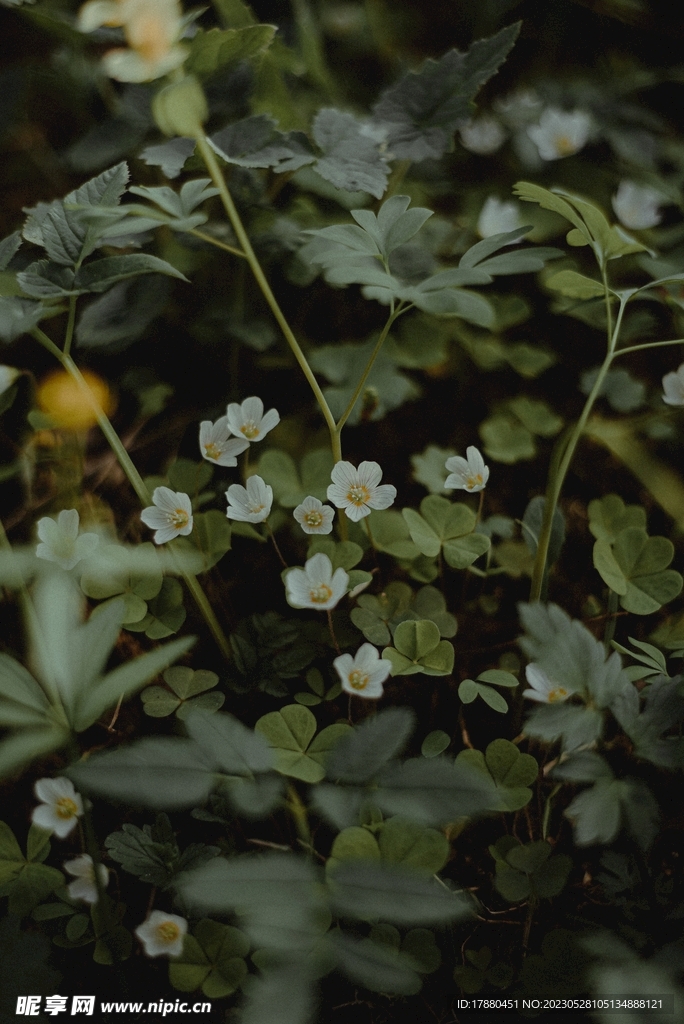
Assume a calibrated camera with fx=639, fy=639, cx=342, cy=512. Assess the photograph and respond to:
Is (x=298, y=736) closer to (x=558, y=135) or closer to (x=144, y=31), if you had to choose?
(x=144, y=31)

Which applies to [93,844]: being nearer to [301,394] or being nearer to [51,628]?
[51,628]

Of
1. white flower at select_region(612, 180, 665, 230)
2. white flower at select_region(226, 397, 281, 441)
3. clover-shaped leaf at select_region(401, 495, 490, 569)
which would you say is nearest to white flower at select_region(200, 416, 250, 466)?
white flower at select_region(226, 397, 281, 441)

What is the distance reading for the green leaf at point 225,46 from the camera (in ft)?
3.05

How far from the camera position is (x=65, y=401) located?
113 cm

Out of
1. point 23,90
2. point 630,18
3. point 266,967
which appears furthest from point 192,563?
point 630,18

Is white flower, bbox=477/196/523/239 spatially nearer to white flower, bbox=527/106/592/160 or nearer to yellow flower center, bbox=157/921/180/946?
white flower, bbox=527/106/592/160

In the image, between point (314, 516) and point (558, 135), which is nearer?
point (314, 516)

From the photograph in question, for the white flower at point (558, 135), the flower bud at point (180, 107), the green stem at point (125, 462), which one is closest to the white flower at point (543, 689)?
the green stem at point (125, 462)

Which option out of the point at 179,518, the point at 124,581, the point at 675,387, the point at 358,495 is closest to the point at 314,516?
the point at 358,495

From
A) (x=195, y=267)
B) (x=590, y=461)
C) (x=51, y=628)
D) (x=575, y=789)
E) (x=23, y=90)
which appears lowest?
(x=575, y=789)

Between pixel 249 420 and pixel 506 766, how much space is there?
1.86 feet

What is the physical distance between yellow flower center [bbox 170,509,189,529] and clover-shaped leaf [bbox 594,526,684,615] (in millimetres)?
565

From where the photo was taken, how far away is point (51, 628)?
0.69m

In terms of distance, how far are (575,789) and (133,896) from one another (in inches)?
23.6
